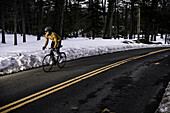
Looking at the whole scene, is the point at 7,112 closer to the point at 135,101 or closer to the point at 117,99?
the point at 117,99

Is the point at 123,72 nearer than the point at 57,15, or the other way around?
the point at 123,72

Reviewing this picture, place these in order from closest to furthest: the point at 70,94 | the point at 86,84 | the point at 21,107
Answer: the point at 21,107 → the point at 70,94 → the point at 86,84

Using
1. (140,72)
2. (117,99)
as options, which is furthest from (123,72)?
(117,99)

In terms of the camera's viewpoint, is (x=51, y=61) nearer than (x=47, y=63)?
No

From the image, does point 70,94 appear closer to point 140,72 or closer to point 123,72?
point 123,72

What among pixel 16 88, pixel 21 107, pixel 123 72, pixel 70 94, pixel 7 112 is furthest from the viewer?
pixel 123 72

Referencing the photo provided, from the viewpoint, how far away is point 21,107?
4.01 meters

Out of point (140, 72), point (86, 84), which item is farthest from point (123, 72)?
point (86, 84)

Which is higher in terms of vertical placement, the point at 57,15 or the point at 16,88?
the point at 57,15

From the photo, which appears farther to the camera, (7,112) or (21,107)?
(21,107)

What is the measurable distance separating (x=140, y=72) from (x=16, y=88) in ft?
18.1

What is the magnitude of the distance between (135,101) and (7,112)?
3.40m

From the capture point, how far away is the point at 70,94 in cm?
486

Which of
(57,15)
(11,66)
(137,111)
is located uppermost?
(57,15)
